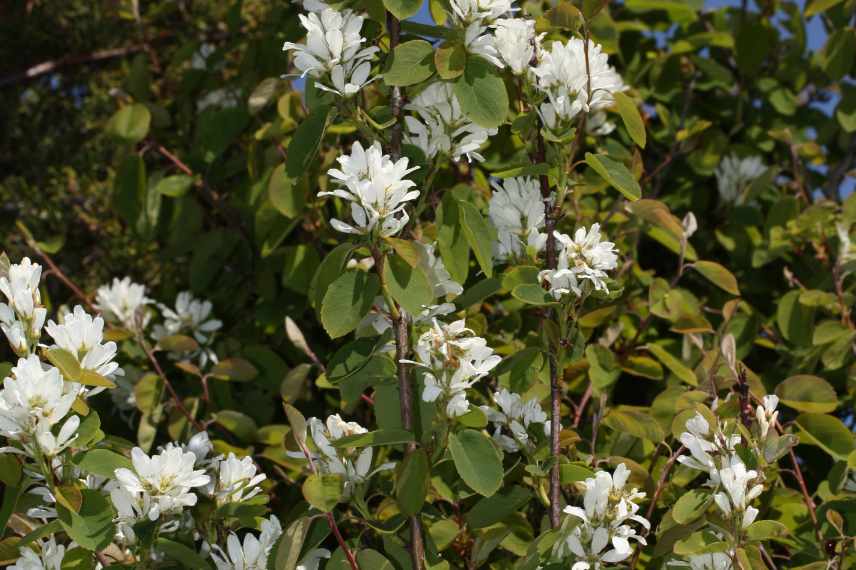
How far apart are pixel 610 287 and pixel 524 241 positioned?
0.46ft

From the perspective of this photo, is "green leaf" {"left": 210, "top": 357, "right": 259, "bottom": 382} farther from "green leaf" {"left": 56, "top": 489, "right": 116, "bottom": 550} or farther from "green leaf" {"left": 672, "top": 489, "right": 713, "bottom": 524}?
"green leaf" {"left": 672, "top": 489, "right": 713, "bottom": 524}

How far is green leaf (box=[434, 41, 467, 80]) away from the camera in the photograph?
1.30m

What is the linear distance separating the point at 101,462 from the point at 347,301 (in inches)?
13.9

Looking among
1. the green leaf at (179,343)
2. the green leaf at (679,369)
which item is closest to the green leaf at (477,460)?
the green leaf at (679,369)

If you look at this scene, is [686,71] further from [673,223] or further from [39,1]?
[39,1]

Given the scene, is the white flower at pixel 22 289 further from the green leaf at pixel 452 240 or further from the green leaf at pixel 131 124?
the green leaf at pixel 131 124

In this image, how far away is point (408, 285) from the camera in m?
1.26

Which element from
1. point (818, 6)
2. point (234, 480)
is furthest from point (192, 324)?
point (818, 6)

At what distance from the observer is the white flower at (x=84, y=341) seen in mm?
1305

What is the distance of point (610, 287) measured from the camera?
139cm

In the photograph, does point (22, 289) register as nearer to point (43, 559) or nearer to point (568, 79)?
point (43, 559)

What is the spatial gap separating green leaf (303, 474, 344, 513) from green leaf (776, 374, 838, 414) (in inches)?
28.6

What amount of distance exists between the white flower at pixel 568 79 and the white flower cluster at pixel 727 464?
42cm

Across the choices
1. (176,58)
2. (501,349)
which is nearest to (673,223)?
(501,349)
